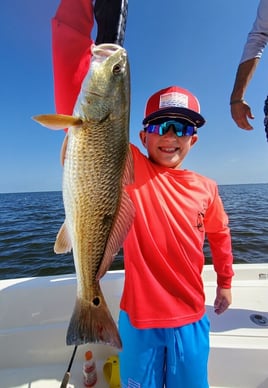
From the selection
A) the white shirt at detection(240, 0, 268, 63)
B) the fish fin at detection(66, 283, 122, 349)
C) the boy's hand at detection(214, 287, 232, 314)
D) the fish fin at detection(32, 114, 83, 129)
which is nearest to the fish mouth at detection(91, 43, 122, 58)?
the fish fin at detection(32, 114, 83, 129)

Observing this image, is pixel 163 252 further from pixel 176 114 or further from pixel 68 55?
pixel 68 55

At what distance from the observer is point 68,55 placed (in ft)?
4.60

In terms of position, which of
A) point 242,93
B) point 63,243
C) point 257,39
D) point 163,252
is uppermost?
point 257,39

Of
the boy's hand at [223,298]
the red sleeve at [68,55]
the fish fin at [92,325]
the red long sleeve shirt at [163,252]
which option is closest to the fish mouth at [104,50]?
the red sleeve at [68,55]

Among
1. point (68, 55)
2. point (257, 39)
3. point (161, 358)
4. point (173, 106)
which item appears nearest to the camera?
point (68, 55)

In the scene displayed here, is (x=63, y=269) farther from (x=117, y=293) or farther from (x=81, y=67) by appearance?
(x=81, y=67)

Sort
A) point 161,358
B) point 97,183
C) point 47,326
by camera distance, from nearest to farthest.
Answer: point 97,183 < point 161,358 < point 47,326

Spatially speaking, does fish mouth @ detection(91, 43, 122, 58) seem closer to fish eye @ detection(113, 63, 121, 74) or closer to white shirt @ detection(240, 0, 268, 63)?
fish eye @ detection(113, 63, 121, 74)

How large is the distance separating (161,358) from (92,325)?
62cm

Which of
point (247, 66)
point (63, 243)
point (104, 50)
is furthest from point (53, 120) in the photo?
point (247, 66)

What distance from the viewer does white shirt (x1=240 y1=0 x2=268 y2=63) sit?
7.52 ft

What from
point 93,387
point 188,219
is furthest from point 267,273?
point 93,387

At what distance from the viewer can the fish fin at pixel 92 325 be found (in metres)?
1.23

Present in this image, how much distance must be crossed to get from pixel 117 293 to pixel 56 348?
2.89 ft
